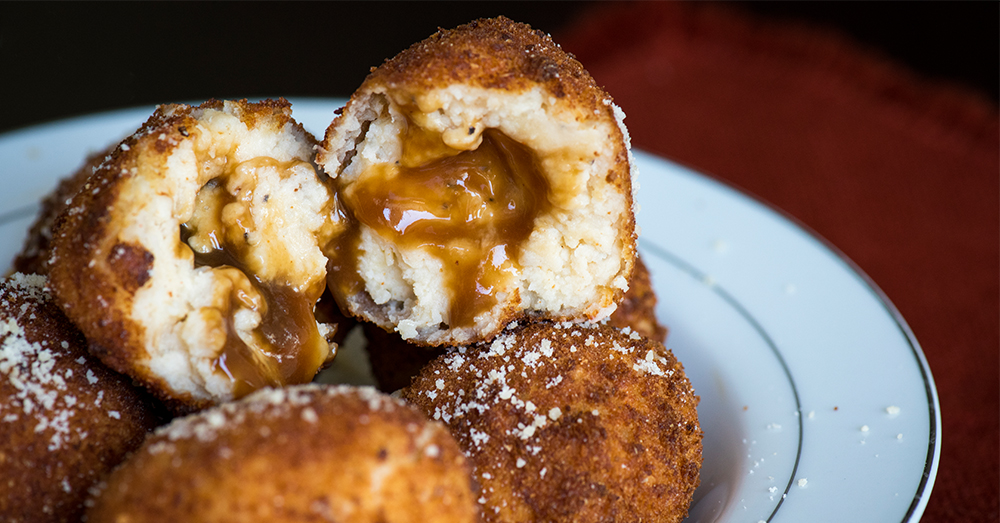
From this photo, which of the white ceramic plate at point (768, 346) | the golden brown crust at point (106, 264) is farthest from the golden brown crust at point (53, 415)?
the white ceramic plate at point (768, 346)

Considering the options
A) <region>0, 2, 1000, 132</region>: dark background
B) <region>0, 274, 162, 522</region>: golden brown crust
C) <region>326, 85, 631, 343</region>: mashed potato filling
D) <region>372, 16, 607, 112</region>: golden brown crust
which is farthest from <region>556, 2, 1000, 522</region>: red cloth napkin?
<region>0, 274, 162, 522</region>: golden brown crust

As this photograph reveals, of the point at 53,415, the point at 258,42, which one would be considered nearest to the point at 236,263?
the point at 53,415

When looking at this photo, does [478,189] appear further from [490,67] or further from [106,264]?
[106,264]

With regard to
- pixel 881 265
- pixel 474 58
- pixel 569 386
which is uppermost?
pixel 474 58

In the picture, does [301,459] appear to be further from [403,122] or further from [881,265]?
[881,265]

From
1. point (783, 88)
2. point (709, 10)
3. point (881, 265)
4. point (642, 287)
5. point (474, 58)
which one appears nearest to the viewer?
point (474, 58)

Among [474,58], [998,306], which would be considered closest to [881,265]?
[998,306]

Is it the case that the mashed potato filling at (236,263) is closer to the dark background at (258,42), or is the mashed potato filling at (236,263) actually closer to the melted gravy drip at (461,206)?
the melted gravy drip at (461,206)
